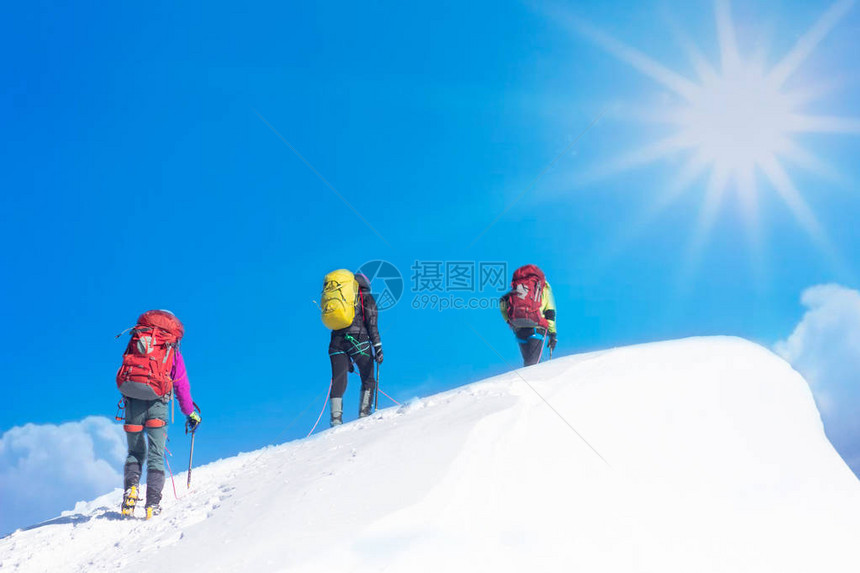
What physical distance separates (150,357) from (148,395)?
0.50 m

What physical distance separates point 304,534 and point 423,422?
214cm

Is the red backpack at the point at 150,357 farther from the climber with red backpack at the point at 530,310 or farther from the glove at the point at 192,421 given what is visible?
the climber with red backpack at the point at 530,310

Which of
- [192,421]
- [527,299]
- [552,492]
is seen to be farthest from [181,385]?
[527,299]

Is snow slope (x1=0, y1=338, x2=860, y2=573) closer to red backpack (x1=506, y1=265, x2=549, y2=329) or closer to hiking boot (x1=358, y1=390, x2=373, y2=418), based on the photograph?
hiking boot (x1=358, y1=390, x2=373, y2=418)

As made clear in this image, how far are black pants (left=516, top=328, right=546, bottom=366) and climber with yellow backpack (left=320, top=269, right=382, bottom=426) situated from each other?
297 centimetres

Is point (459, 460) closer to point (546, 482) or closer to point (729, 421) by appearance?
point (546, 482)

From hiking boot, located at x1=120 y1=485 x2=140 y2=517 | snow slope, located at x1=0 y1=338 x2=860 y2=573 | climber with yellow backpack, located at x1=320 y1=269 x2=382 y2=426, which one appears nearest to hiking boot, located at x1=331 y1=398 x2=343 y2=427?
climber with yellow backpack, located at x1=320 y1=269 x2=382 y2=426

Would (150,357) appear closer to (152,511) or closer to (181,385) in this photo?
(181,385)

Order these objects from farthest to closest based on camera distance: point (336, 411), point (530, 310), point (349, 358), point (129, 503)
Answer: point (530, 310) → point (349, 358) → point (336, 411) → point (129, 503)

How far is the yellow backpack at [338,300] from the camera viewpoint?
9.21 m

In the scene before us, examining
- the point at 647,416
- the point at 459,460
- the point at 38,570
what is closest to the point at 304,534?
the point at 459,460

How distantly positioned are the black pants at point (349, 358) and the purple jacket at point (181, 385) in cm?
245

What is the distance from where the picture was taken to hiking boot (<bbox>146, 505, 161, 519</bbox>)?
6405 mm

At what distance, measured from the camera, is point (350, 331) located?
371 inches
